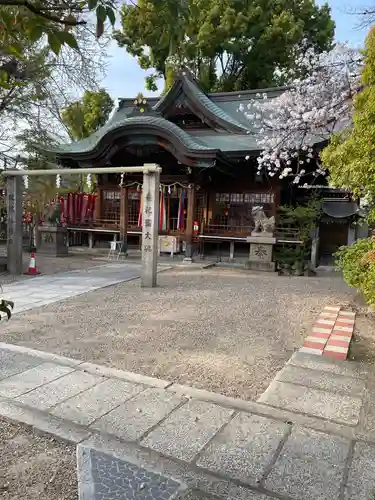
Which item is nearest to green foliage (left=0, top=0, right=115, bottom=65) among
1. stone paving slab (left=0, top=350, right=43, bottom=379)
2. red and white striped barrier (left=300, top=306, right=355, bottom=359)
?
stone paving slab (left=0, top=350, right=43, bottom=379)

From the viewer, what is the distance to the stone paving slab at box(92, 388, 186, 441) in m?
2.64

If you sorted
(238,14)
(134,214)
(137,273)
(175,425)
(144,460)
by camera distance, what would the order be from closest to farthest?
(144,460) → (175,425) → (137,273) → (134,214) → (238,14)

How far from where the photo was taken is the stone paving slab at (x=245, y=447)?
2242mm

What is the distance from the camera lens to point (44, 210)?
47.9ft

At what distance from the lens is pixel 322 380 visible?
3.60 m

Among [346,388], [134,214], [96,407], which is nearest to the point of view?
[96,407]

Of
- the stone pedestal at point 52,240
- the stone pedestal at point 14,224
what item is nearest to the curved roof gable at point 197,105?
the stone pedestal at point 52,240

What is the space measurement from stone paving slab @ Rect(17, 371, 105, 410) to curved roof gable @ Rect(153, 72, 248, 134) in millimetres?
13033

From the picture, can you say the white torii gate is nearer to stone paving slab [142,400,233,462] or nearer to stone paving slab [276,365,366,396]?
stone paving slab [276,365,366,396]

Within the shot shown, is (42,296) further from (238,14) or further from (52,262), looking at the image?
(238,14)

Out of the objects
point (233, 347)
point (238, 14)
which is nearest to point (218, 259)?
point (233, 347)

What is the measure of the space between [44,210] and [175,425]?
525 inches

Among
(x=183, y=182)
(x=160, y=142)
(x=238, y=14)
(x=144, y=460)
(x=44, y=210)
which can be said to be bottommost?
(x=144, y=460)

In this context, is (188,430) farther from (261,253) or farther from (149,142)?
(149,142)
